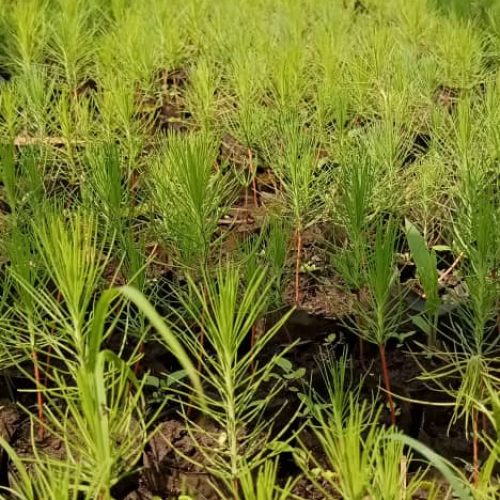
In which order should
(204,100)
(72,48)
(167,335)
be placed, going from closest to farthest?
(167,335) < (204,100) < (72,48)

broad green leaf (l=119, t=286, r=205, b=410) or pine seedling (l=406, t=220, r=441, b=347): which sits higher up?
broad green leaf (l=119, t=286, r=205, b=410)

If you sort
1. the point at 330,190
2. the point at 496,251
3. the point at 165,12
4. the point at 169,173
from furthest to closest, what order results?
the point at 165,12, the point at 330,190, the point at 169,173, the point at 496,251

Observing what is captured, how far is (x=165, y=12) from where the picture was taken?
2967 mm

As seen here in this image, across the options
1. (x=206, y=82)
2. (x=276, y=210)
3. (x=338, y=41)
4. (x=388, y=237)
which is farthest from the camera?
(x=338, y=41)

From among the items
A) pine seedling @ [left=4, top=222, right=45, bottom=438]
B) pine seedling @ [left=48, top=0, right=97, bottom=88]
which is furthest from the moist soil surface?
pine seedling @ [left=48, top=0, right=97, bottom=88]

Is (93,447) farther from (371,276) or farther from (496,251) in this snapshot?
(496,251)

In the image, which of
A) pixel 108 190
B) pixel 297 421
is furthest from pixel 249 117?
pixel 297 421

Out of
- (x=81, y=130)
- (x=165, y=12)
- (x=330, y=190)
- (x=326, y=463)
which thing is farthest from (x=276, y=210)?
(x=165, y=12)

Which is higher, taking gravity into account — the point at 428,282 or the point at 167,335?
the point at 167,335

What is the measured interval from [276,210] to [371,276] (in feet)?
2.16

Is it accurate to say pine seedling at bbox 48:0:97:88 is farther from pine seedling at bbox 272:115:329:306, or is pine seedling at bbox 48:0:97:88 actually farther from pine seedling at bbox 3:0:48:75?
pine seedling at bbox 272:115:329:306

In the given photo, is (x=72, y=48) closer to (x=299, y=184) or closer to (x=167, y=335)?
(x=299, y=184)

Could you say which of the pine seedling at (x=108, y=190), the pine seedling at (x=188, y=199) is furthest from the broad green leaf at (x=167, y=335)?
the pine seedling at (x=108, y=190)

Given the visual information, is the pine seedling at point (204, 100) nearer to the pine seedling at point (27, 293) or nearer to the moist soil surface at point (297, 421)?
the moist soil surface at point (297, 421)
